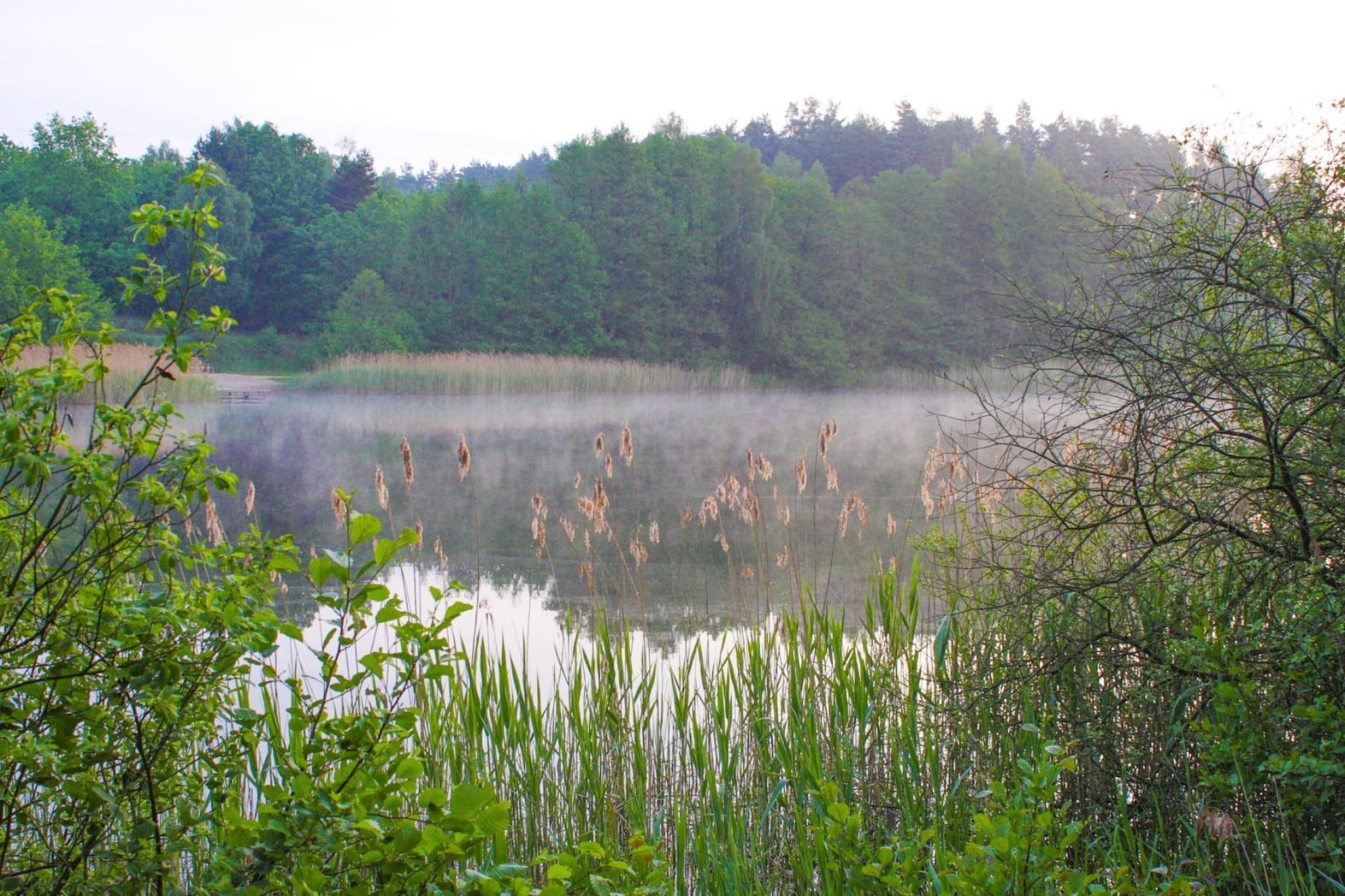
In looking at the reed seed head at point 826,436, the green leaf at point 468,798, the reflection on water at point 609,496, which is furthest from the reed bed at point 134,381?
the green leaf at point 468,798

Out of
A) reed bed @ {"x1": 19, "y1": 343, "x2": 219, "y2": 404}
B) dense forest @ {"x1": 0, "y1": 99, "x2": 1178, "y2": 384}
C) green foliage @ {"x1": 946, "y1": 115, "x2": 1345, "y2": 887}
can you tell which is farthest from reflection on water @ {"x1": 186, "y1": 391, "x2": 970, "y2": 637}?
dense forest @ {"x1": 0, "y1": 99, "x2": 1178, "y2": 384}

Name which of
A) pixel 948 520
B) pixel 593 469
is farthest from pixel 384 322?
pixel 948 520

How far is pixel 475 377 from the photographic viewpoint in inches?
968

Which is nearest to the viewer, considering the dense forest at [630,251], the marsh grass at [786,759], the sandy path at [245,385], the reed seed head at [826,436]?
the marsh grass at [786,759]

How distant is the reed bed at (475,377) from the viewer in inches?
959

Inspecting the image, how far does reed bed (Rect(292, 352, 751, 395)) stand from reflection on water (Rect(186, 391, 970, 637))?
1137 millimetres

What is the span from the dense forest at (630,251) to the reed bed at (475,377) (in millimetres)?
8045

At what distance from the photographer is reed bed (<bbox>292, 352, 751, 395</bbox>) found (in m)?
24.4

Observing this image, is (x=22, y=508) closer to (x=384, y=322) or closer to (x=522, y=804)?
(x=522, y=804)

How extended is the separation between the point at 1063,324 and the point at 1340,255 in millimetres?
701

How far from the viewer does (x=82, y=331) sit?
5.50 feet

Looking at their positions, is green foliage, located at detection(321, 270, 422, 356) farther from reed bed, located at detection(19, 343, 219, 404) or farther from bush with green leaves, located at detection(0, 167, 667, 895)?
bush with green leaves, located at detection(0, 167, 667, 895)

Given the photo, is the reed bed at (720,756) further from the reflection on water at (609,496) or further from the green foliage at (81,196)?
the green foliage at (81,196)

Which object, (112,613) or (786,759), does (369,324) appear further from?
(112,613)
